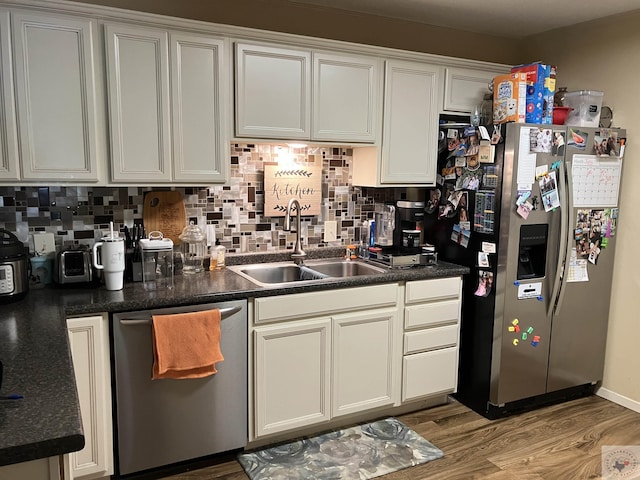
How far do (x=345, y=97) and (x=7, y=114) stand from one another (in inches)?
65.3

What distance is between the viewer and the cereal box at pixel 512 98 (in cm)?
296

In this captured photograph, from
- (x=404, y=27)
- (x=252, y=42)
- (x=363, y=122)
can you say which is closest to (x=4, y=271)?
(x=252, y=42)

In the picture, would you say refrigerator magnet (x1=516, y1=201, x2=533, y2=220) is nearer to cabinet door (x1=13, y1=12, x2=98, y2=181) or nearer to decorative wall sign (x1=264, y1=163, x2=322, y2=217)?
decorative wall sign (x1=264, y1=163, x2=322, y2=217)

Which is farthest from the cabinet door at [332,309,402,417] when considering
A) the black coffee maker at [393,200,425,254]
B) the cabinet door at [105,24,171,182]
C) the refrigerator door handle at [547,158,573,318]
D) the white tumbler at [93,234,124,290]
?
the cabinet door at [105,24,171,182]

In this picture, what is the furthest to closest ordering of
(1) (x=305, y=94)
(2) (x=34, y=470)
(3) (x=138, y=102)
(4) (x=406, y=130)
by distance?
1. (4) (x=406, y=130)
2. (1) (x=305, y=94)
3. (3) (x=138, y=102)
4. (2) (x=34, y=470)

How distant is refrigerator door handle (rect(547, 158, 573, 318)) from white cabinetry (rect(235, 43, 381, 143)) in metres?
1.13

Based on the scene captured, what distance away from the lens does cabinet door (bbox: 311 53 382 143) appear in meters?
2.87

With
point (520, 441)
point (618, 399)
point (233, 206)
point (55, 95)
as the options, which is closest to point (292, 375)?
point (233, 206)

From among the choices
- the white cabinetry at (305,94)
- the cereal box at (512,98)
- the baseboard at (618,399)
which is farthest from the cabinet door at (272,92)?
the baseboard at (618,399)

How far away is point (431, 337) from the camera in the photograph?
3.12 m

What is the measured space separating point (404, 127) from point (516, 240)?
3.04ft

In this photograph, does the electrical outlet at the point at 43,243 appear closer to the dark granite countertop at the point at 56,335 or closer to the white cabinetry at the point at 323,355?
the dark granite countertop at the point at 56,335

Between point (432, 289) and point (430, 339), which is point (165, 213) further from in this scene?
point (430, 339)

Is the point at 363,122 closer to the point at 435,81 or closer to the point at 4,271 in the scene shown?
the point at 435,81
